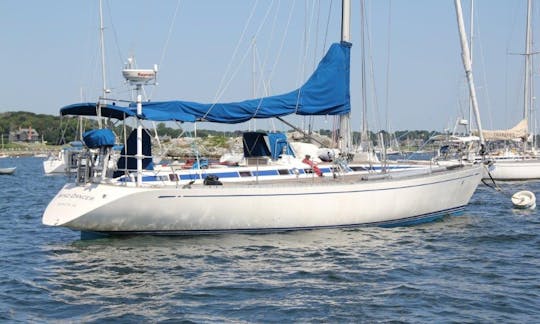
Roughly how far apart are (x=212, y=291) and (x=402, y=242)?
6.65 meters

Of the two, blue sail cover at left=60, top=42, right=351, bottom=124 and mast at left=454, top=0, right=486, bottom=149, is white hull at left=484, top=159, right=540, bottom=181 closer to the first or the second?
mast at left=454, top=0, right=486, bottom=149

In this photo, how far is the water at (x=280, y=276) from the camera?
11062 mm

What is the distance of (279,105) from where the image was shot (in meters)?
19.7

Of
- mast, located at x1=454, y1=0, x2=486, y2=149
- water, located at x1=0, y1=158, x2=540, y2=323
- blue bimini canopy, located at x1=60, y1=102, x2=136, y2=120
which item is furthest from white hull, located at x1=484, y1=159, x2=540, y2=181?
blue bimini canopy, located at x1=60, y1=102, x2=136, y2=120

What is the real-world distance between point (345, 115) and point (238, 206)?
6.04 m

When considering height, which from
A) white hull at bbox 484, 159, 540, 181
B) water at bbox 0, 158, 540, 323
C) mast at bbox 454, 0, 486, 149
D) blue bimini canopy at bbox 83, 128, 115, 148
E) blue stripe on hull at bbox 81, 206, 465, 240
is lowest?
water at bbox 0, 158, 540, 323

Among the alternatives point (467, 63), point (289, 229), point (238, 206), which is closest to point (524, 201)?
point (467, 63)

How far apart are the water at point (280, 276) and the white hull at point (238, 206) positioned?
0.34 m

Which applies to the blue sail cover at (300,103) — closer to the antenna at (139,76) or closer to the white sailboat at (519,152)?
the antenna at (139,76)

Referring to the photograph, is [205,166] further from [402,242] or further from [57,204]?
[402,242]

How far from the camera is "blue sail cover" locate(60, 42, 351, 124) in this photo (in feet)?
58.1

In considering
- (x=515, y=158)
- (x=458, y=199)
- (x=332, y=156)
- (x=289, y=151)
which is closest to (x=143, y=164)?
(x=289, y=151)

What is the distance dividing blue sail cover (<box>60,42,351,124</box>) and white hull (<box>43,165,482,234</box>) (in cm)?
211

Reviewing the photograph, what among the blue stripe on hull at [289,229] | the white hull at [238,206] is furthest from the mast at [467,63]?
the white hull at [238,206]
